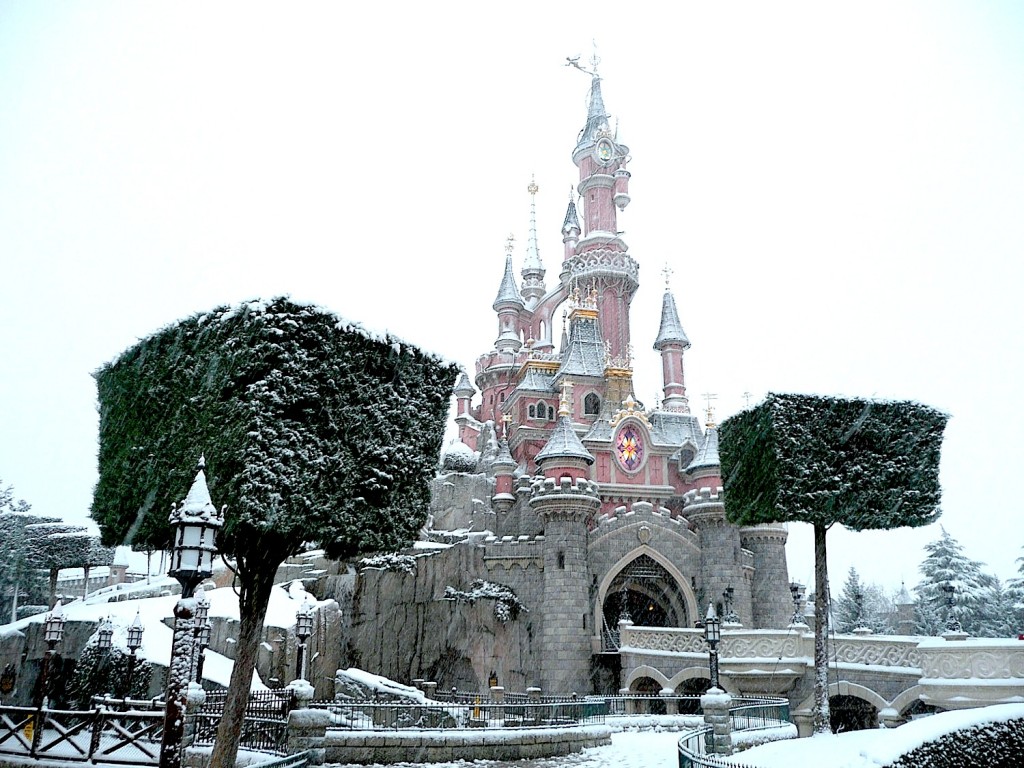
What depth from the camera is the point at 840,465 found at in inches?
805

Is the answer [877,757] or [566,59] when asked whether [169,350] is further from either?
[566,59]

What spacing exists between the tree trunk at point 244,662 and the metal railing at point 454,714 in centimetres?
409

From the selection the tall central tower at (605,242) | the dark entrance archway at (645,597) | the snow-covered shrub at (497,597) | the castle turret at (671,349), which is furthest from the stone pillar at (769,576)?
the tall central tower at (605,242)

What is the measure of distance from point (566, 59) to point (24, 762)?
6468cm

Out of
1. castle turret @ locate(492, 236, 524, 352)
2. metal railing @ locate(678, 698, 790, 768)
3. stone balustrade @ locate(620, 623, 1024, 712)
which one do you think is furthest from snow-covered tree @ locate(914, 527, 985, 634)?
castle turret @ locate(492, 236, 524, 352)

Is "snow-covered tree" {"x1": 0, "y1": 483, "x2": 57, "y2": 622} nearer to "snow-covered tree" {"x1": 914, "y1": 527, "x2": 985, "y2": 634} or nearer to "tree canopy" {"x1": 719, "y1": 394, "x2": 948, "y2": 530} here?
"tree canopy" {"x1": 719, "y1": 394, "x2": 948, "y2": 530}

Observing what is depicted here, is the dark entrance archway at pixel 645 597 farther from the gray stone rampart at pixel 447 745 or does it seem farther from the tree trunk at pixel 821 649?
the gray stone rampart at pixel 447 745

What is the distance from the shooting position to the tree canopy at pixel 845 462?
2006 cm

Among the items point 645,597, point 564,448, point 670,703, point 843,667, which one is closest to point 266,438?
point 843,667

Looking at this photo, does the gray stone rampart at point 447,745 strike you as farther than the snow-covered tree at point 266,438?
Yes

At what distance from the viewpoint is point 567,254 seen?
65.8 m

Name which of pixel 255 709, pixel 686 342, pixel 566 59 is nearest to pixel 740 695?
pixel 255 709

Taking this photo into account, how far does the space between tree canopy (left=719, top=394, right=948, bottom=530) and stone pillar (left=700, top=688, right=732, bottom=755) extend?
478cm

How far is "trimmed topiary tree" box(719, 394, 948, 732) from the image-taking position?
65.7 ft
